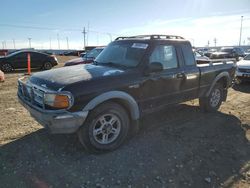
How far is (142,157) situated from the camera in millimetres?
4242

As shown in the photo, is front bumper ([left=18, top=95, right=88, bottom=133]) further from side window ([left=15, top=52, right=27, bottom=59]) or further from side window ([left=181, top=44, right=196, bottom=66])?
side window ([left=15, top=52, right=27, bottom=59])

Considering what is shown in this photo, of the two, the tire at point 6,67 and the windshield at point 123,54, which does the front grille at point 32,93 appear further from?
the tire at point 6,67

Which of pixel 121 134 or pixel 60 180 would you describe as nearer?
pixel 60 180

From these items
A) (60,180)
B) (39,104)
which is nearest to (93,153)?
(60,180)

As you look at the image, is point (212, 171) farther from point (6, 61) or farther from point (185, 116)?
point (6, 61)

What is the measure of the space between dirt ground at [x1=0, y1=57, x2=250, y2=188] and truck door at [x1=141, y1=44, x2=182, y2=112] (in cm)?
68

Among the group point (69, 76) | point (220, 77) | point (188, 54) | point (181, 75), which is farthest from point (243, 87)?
point (69, 76)

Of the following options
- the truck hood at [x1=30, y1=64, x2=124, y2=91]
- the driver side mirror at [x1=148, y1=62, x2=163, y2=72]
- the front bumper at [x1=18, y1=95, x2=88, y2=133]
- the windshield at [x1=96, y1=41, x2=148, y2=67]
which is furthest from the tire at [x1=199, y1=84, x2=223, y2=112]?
the front bumper at [x1=18, y1=95, x2=88, y2=133]

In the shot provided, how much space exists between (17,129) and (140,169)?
2.94 m

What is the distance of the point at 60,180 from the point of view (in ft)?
11.7

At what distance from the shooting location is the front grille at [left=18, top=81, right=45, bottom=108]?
4.05 metres

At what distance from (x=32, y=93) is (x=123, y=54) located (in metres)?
1.92

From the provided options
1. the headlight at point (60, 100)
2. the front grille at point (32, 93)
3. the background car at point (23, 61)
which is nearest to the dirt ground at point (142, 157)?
the front grille at point (32, 93)

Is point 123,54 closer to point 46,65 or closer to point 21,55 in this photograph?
point 21,55
